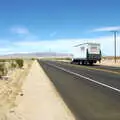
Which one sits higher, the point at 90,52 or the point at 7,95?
the point at 90,52

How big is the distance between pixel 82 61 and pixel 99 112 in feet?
191

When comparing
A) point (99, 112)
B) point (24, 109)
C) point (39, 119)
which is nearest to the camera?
point (39, 119)

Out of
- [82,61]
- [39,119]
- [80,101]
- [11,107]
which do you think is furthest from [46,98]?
[82,61]

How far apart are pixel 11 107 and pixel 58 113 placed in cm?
223

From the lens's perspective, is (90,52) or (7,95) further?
(90,52)

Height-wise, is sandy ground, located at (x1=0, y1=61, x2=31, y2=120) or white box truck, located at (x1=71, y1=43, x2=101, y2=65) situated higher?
white box truck, located at (x1=71, y1=43, x2=101, y2=65)

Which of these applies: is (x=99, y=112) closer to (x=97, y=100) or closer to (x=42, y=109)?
(x=42, y=109)

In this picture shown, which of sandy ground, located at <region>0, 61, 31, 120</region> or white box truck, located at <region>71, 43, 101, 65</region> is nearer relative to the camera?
sandy ground, located at <region>0, 61, 31, 120</region>

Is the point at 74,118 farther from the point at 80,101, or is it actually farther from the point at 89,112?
the point at 80,101

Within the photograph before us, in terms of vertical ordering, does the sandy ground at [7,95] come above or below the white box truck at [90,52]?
below

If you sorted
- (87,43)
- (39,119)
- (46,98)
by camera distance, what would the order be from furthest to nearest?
(87,43) < (46,98) < (39,119)

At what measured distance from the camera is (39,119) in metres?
10.2

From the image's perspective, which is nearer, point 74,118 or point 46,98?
point 74,118

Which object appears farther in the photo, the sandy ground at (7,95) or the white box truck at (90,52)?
the white box truck at (90,52)
